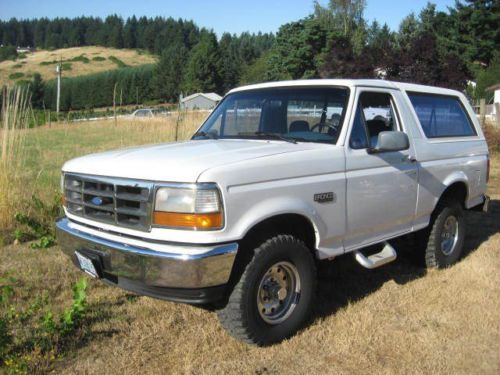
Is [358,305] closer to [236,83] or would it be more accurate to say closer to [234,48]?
[236,83]

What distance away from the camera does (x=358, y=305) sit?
4367 millimetres

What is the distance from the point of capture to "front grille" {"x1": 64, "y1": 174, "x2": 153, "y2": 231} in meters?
3.23

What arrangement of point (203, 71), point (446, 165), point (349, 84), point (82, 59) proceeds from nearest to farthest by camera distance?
point (349, 84) < point (446, 165) < point (203, 71) < point (82, 59)

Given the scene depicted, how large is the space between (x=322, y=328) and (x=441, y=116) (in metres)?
2.76

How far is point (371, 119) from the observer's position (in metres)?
4.53

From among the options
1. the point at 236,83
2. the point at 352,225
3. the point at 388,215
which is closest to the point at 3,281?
the point at 352,225

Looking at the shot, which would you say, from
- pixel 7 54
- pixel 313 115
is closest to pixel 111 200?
pixel 313 115

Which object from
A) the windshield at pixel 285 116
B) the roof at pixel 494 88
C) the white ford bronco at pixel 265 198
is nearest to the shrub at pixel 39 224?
the white ford bronco at pixel 265 198

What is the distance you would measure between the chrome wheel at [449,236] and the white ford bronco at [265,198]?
27 cm

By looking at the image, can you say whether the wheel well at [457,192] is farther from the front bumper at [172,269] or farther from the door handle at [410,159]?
the front bumper at [172,269]

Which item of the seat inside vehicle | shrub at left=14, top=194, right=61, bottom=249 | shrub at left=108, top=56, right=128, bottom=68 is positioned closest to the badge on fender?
the seat inside vehicle

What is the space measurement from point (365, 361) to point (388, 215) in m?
1.42

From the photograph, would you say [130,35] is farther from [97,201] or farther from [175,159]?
[175,159]

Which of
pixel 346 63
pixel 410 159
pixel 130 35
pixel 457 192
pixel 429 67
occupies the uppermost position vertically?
pixel 130 35
